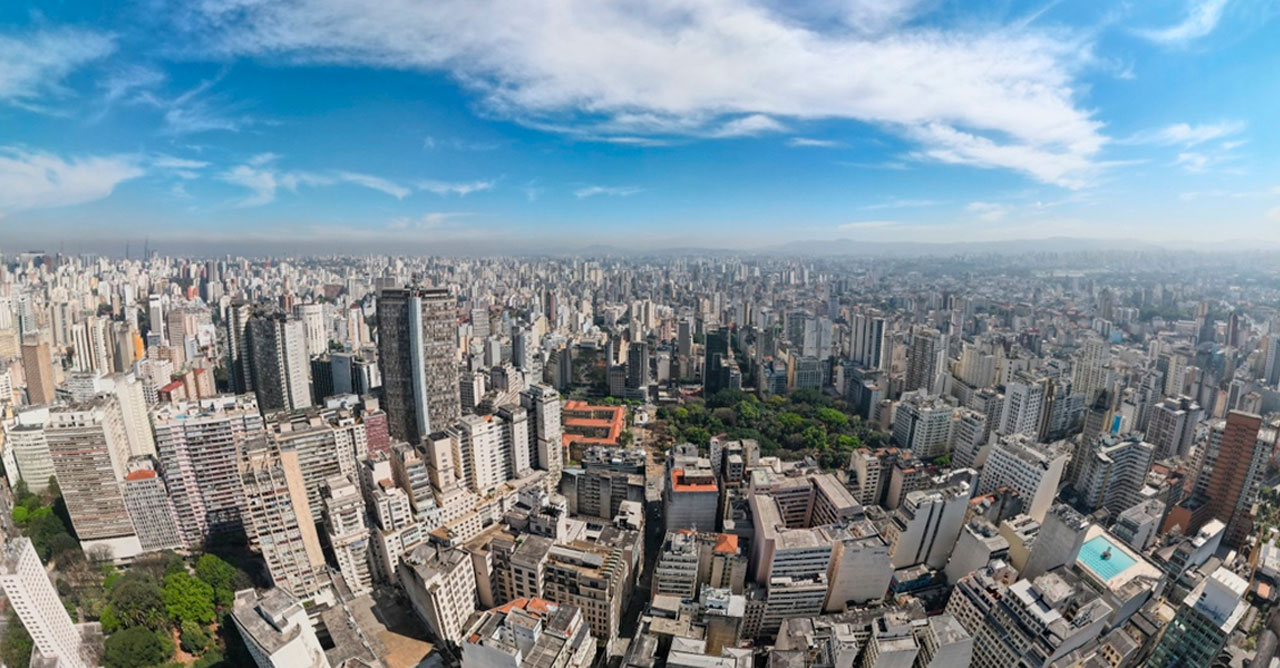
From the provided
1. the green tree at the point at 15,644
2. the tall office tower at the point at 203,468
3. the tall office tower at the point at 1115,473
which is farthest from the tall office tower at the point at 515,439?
the tall office tower at the point at 1115,473

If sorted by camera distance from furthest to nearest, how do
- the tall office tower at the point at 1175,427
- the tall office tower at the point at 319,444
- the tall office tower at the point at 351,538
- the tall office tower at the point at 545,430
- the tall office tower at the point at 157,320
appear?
the tall office tower at the point at 157,320
the tall office tower at the point at 1175,427
the tall office tower at the point at 545,430
the tall office tower at the point at 319,444
the tall office tower at the point at 351,538

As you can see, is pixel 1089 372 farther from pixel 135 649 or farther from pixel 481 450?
pixel 135 649

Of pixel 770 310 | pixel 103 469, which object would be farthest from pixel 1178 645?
pixel 770 310

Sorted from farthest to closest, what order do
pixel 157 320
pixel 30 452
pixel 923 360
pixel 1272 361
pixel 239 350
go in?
pixel 157 320 < pixel 923 360 < pixel 239 350 < pixel 1272 361 < pixel 30 452

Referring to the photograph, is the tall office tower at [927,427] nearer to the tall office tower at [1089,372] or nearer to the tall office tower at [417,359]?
the tall office tower at [1089,372]

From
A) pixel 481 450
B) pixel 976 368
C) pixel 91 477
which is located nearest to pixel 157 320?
pixel 91 477
